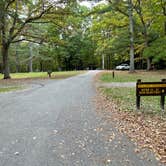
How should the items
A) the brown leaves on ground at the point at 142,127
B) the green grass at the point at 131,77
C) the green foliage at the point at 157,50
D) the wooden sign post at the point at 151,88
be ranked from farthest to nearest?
the green foliage at the point at 157,50 → the green grass at the point at 131,77 → the wooden sign post at the point at 151,88 → the brown leaves on ground at the point at 142,127

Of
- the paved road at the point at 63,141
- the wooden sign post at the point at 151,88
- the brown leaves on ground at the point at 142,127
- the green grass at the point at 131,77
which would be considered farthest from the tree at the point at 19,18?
the wooden sign post at the point at 151,88

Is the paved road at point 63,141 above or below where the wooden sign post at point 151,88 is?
below

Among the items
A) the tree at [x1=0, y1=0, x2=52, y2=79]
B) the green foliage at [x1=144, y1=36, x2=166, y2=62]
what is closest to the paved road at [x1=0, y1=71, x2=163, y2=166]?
the tree at [x1=0, y1=0, x2=52, y2=79]

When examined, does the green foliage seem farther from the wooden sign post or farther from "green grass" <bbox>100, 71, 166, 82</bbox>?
the wooden sign post

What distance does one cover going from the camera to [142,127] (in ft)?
22.0

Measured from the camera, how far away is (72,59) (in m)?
60.0

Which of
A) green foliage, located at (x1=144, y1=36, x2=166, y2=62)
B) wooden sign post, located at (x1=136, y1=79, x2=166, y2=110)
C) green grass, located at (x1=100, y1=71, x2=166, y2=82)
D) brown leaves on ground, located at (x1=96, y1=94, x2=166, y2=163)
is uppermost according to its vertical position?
green foliage, located at (x1=144, y1=36, x2=166, y2=62)

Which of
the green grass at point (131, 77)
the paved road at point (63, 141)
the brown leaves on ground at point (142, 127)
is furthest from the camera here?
the green grass at point (131, 77)

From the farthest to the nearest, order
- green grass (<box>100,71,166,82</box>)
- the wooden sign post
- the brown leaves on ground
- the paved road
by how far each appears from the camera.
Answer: green grass (<box>100,71,166,82</box>)
the wooden sign post
the brown leaves on ground
the paved road

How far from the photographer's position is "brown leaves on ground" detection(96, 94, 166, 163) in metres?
5.22

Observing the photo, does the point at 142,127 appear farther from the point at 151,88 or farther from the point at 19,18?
the point at 19,18

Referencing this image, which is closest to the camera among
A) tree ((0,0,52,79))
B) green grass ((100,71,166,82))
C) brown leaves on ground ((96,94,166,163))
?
brown leaves on ground ((96,94,166,163))

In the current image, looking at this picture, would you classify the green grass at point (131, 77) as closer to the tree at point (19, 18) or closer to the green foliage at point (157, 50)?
the green foliage at point (157, 50)

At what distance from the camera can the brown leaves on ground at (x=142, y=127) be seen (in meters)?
5.22
